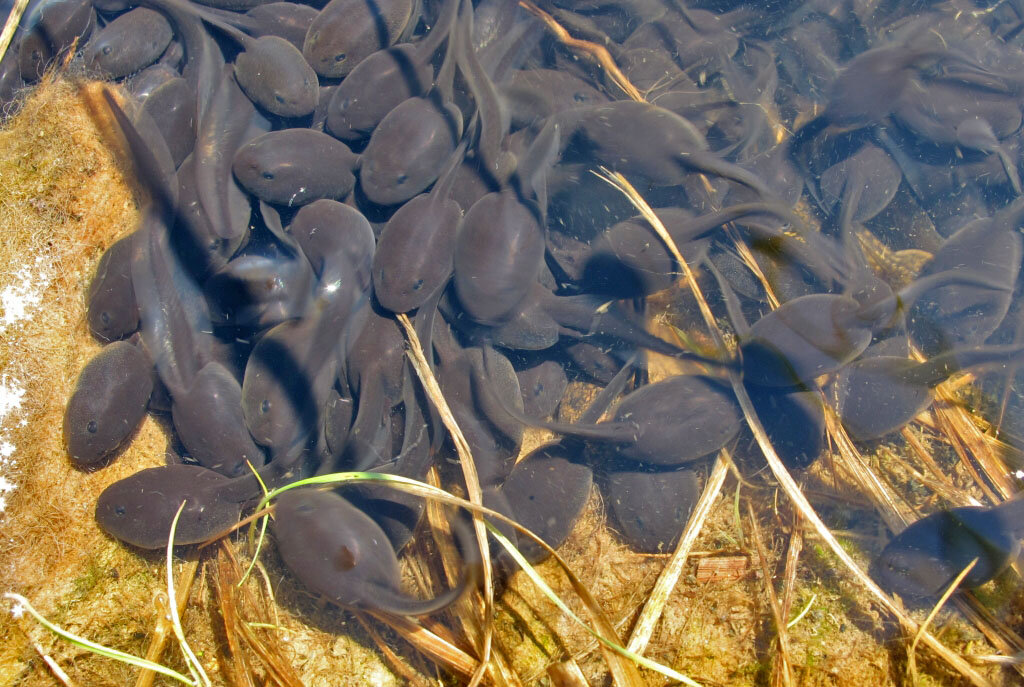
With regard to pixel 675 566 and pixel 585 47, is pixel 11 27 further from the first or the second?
pixel 675 566

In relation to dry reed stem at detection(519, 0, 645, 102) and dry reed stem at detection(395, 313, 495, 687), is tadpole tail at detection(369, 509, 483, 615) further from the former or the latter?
dry reed stem at detection(519, 0, 645, 102)

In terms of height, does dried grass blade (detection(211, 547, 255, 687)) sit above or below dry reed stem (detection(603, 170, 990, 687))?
below

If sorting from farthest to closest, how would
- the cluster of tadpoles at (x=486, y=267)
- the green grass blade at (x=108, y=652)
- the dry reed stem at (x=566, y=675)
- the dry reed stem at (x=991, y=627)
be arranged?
the cluster of tadpoles at (x=486, y=267)
the dry reed stem at (x=991, y=627)
the dry reed stem at (x=566, y=675)
the green grass blade at (x=108, y=652)

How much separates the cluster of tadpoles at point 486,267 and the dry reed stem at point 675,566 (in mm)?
74

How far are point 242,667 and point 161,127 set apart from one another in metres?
2.22

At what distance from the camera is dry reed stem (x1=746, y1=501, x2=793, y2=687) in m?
1.86

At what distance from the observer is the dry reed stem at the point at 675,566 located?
6.32 feet

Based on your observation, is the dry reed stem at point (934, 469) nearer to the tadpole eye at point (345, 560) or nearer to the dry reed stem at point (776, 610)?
the dry reed stem at point (776, 610)

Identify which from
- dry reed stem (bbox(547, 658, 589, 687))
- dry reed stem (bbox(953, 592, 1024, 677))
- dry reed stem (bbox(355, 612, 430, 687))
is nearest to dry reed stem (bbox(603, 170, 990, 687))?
dry reed stem (bbox(953, 592, 1024, 677))

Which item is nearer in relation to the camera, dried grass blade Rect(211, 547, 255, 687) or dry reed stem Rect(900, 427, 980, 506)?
dried grass blade Rect(211, 547, 255, 687)

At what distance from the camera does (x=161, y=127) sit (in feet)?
8.16

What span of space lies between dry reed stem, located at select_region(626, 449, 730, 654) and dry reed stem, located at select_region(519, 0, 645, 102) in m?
2.14

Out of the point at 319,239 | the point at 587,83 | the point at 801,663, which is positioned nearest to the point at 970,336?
the point at 801,663

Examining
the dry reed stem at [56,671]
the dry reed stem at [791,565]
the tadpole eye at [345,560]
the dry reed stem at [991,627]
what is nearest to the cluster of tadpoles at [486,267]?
the tadpole eye at [345,560]
